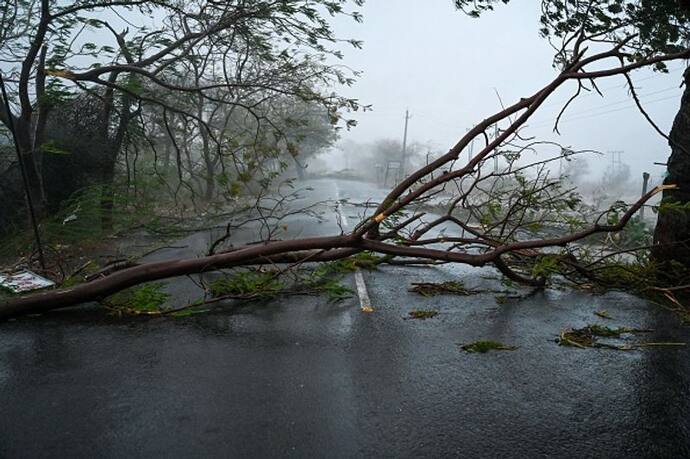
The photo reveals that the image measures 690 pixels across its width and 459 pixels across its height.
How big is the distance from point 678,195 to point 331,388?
4928mm

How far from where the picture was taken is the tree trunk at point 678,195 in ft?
17.7

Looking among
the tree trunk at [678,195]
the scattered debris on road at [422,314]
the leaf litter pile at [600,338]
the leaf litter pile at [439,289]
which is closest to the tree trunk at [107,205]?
the leaf litter pile at [439,289]

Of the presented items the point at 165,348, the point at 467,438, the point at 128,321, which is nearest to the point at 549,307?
the point at 467,438

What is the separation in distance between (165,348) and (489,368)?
2.47 metres

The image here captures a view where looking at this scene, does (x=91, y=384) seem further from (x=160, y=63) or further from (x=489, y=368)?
(x=160, y=63)

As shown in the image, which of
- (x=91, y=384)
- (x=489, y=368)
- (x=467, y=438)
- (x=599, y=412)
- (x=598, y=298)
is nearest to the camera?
(x=467, y=438)

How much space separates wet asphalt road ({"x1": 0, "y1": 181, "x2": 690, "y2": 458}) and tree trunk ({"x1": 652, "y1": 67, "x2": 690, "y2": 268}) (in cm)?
125

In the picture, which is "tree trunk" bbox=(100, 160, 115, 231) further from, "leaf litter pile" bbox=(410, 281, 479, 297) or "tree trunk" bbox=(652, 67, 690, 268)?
"tree trunk" bbox=(652, 67, 690, 268)

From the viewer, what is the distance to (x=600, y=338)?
13.3ft

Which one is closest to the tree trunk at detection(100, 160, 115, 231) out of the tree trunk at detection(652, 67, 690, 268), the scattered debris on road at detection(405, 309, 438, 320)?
the scattered debris on road at detection(405, 309, 438, 320)

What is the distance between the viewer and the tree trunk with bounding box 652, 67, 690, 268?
Result: 17.7 ft

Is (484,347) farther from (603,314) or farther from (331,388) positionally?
(603,314)

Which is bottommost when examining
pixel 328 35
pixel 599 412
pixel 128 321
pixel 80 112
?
pixel 599 412

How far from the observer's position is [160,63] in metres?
10.8
